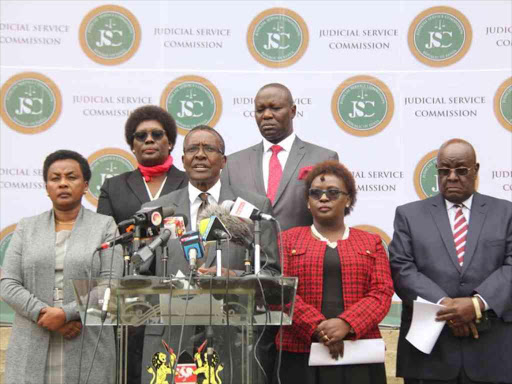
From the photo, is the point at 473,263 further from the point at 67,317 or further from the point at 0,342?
the point at 0,342

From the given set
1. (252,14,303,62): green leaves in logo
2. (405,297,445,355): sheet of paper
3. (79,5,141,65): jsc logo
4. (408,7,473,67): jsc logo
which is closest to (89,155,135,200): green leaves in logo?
(79,5,141,65): jsc logo

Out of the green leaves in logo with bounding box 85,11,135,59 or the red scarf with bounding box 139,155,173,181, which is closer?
the red scarf with bounding box 139,155,173,181

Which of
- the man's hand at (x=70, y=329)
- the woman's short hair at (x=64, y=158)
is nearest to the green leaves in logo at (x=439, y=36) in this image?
the woman's short hair at (x=64, y=158)

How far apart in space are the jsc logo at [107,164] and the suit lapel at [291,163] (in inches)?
73.6

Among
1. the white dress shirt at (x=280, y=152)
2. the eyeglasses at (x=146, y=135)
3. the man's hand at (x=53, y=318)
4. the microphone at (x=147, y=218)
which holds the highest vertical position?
the eyeglasses at (x=146, y=135)

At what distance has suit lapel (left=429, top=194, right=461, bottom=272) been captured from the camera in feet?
15.1

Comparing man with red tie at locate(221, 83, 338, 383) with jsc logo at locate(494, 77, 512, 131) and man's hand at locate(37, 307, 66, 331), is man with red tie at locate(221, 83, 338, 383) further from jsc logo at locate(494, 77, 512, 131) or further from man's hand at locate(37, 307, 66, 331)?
jsc logo at locate(494, 77, 512, 131)

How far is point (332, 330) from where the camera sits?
421 cm

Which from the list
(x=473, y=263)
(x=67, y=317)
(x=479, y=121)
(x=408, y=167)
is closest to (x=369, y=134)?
(x=408, y=167)

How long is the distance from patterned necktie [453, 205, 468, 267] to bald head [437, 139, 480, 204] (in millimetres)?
91

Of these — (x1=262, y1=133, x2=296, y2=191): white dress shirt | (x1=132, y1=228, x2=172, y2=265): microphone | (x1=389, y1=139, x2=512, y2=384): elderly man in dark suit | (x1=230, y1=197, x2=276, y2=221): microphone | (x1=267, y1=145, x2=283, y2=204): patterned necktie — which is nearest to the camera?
(x1=132, y1=228, x2=172, y2=265): microphone

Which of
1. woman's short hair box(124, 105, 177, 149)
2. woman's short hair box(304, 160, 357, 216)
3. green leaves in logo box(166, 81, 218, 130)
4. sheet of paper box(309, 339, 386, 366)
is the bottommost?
sheet of paper box(309, 339, 386, 366)

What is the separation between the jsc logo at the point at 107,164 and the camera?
6.41m

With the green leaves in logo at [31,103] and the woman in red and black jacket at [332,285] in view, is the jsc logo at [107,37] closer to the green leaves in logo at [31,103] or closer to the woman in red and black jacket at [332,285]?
the green leaves in logo at [31,103]
